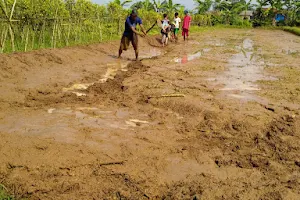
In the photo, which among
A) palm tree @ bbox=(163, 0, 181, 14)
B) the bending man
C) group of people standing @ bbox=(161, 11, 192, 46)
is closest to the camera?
the bending man

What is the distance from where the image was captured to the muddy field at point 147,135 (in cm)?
319

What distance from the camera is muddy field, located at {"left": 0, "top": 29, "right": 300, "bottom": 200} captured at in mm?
3186

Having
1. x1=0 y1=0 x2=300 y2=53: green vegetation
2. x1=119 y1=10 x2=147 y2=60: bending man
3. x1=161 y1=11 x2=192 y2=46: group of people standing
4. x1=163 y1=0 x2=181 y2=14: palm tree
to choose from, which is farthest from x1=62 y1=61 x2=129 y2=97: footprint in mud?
x1=163 y1=0 x2=181 y2=14: palm tree

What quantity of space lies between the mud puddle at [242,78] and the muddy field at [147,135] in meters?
0.05

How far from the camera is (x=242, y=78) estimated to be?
823cm

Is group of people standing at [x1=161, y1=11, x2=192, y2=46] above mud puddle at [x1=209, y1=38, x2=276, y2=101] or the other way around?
above

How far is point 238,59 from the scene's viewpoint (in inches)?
466

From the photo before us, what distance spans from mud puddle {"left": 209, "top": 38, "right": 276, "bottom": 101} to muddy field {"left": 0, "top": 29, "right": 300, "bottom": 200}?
51 mm

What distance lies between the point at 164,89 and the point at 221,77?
7.24ft

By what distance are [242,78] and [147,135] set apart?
4678 mm

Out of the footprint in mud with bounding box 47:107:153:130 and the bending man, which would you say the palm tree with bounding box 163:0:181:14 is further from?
Answer: the footprint in mud with bounding box 47:107:153:130

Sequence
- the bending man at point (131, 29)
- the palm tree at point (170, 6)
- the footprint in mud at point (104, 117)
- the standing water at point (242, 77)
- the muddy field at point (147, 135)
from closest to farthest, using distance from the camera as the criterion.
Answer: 1. the muddy field at point (147, 135)
2. the footprint in mud at point (104, 117)
3. the standing water at point (242, 77)
4. the bending man at point (131, 29)
5. the palm tree at point (170, 6)

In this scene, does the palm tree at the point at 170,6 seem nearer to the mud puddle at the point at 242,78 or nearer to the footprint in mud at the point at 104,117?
the mud puddle at the point at 242,78

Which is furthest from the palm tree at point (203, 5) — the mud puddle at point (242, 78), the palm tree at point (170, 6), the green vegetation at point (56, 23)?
the mud puddle at point (242, 78)
